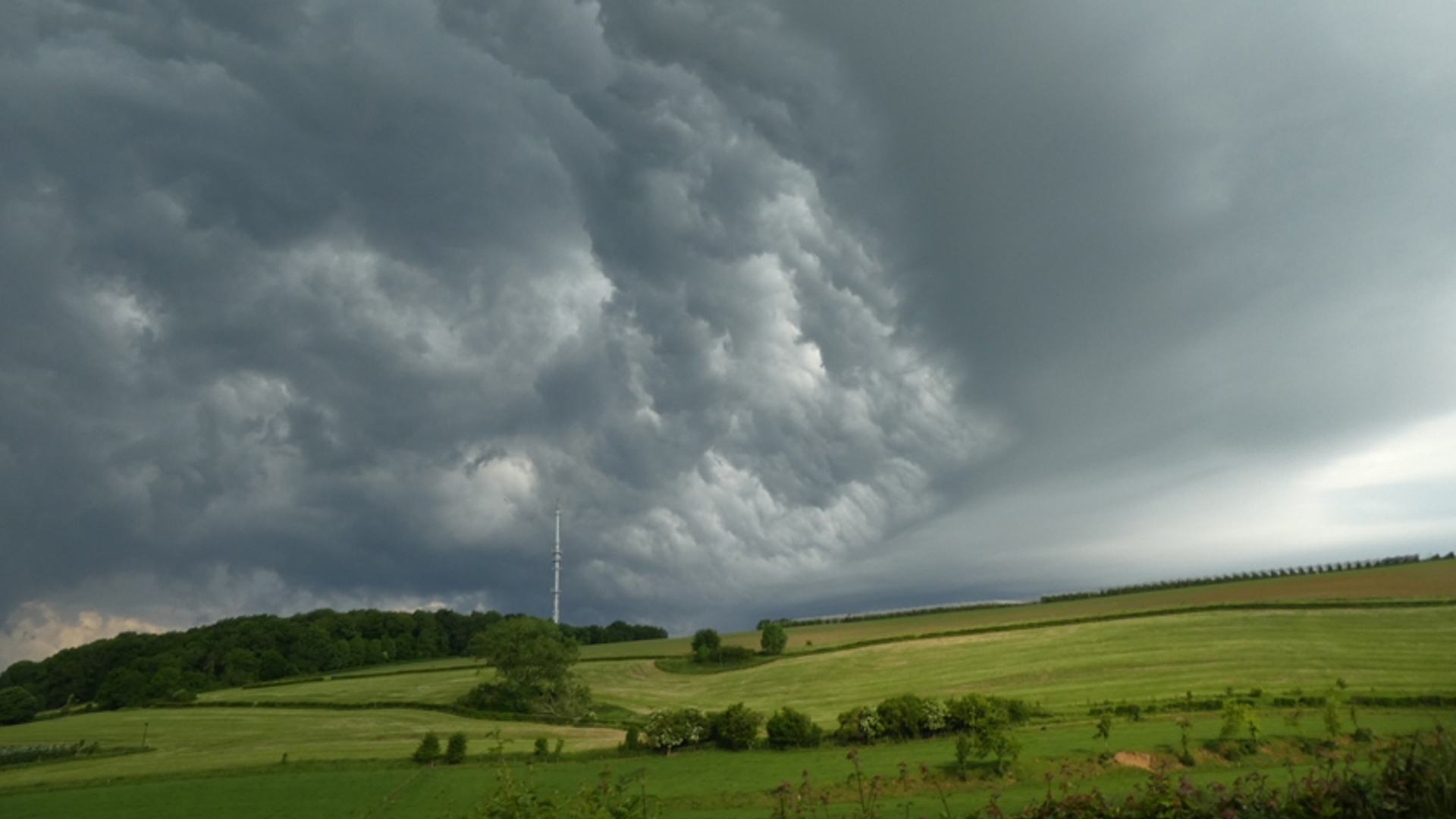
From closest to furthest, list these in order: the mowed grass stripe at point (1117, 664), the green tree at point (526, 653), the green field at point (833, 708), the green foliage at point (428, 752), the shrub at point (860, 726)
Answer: the green field at point (833, 708), the shrub at point (860, 726), the green foliage at point (428, 752), the mowed grass stripe at point (1117, 664), the green tree at point (526, 653)

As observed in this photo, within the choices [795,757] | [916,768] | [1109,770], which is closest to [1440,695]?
[1109,770]

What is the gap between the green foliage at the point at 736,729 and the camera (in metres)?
53.5

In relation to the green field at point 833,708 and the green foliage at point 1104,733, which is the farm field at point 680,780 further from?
the green foliage at point 1104,733

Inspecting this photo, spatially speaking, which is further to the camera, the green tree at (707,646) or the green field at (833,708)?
the green tree at (707,646)

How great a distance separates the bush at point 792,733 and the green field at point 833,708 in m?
2.03

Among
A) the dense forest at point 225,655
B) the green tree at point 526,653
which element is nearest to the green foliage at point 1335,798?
the green tree at point 526,653

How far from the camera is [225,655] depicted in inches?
5679

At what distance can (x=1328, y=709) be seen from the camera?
37906 mm

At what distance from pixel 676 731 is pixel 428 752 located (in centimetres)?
1898

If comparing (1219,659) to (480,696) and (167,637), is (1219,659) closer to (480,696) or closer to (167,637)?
(480,696)

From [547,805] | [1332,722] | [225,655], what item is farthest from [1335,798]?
[225,655]

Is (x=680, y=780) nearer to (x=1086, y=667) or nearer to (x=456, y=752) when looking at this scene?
(x=456, y=752)

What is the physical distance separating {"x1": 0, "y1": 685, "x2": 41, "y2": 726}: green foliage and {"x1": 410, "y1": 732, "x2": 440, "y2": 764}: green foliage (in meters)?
111

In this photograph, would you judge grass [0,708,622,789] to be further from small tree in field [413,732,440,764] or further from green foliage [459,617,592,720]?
green foliage [459,617,592,720]
